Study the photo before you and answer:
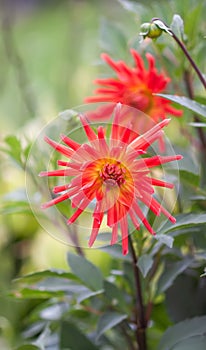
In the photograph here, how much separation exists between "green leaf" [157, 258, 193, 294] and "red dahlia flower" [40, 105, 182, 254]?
0.10 meters

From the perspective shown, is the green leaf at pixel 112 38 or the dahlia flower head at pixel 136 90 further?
the green leaf at pixel 112 38

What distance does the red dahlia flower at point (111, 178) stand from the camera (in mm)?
344

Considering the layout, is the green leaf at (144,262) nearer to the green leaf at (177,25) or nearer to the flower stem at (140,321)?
the flower stem at (140,321)

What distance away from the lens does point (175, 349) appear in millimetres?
393

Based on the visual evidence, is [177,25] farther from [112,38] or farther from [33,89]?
[33,89]

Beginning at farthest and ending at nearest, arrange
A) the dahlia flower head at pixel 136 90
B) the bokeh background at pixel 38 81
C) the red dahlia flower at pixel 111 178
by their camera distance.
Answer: the bokeh background at pixel 38 81, the dahlia flower head at pixel 136 90, the red dahlia flower at pixel 111 178

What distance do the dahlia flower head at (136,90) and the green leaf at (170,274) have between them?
0.28 ft

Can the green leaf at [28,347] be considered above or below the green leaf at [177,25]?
below

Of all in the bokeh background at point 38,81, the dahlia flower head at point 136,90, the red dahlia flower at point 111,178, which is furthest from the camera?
the bokeh background at point 38,81

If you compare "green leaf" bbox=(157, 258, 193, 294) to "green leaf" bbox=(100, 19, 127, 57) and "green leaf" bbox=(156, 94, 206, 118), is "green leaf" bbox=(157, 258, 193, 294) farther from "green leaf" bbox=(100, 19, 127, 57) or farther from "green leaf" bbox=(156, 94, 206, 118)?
"green leaf" bbox=(100, 19, 127, 57)

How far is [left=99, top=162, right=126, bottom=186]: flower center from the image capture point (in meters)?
0.35

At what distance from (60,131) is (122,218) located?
0.10 metres

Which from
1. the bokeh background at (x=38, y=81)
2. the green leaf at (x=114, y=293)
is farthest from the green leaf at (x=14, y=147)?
the green leaf at (x=114, y=293)

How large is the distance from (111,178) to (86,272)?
0.12m
